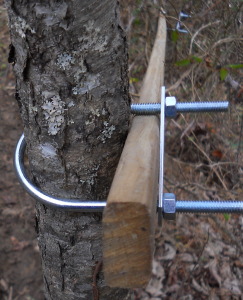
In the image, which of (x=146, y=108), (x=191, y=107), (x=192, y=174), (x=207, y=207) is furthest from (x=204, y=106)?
(x=192, y=174)

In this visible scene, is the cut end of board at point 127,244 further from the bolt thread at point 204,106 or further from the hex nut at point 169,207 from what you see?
the bolt thread at point 204,106

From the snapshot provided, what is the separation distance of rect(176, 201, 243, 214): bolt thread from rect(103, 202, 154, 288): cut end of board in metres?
0.18

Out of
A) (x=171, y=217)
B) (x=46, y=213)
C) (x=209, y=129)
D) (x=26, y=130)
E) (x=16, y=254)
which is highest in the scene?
(x=26, y=130)

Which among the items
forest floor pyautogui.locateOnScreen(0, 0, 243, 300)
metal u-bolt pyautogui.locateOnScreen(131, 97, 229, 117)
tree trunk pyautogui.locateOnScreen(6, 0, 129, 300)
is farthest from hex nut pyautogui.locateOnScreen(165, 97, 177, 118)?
forest floor pyautogui.locateOnScreen(0, 0, 243, 300)

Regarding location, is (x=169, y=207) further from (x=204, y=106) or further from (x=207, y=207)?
(x=204, y=106)

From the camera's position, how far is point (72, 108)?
974mm

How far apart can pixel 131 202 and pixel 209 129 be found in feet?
7.23

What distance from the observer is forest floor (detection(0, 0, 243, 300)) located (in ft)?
7.87

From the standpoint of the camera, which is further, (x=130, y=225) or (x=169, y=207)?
(x=169, y=207)

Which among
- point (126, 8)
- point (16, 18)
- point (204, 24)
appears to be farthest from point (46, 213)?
point (126, 8)

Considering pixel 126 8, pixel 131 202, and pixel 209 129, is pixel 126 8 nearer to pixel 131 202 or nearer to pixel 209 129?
pixel 209 129

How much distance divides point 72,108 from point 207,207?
0.39m

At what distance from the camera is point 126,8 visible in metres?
2.89

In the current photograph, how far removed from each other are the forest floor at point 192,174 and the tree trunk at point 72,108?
127cm
